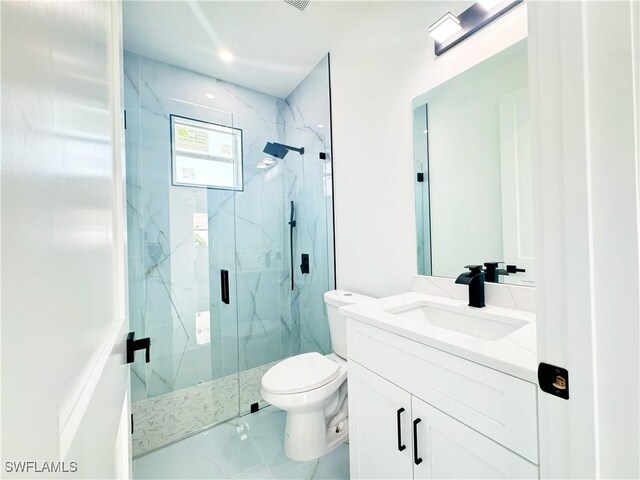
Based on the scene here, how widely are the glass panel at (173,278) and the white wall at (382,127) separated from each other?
932mm

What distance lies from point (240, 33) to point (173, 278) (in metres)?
1.74

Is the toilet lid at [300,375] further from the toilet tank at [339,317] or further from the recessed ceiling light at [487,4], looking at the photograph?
the recessed ceiling light at [487,4]

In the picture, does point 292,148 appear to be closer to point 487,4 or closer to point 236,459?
point 487,4

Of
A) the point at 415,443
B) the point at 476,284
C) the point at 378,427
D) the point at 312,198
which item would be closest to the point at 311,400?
the point at 378,427

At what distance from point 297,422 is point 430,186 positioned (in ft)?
4.55

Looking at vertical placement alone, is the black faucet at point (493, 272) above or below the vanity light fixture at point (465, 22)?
below

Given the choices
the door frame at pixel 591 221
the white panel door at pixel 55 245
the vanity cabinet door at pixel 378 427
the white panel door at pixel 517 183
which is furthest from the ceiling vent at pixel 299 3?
the vanity cabinet door at pixel 378 427

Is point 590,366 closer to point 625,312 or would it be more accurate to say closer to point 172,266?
point 625,312

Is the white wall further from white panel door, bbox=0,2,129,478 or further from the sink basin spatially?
white panel door, bbox=0,2,129,478

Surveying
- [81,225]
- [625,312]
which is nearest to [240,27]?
[81,225]

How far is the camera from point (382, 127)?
157 cm

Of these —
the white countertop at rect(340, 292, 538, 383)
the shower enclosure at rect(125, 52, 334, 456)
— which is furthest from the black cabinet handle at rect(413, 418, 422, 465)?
the shower enclosure at rect(125, 52, 334, 456)

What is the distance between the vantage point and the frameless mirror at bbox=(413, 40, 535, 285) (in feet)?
3.48

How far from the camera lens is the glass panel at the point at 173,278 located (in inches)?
70.9
